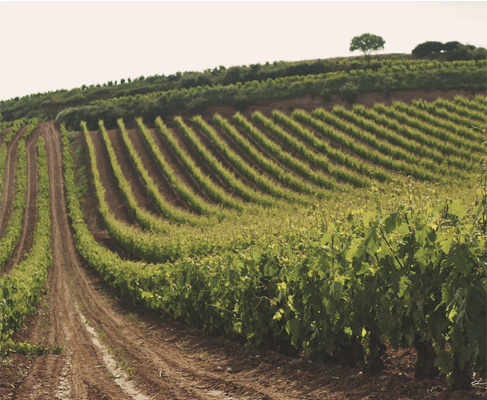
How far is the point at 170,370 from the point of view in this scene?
1098 cm

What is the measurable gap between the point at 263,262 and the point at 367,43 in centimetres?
10525

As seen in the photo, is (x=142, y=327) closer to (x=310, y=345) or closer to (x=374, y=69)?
(x=310, y=345)

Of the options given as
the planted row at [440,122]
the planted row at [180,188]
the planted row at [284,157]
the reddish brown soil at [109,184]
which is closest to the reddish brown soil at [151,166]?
the planted row at [180,188]

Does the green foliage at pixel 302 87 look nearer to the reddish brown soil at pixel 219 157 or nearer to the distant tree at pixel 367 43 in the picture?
the reddish brown soil at pixel 219 157

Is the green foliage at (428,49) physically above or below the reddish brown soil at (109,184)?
above

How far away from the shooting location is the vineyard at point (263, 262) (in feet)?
22.8

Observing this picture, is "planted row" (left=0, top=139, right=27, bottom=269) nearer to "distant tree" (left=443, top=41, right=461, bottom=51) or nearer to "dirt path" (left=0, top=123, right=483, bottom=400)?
"dirt path" (left=0, top=123, right=483, bottom=400)

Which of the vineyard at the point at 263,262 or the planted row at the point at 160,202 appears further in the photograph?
the planted row at the point at 160,202

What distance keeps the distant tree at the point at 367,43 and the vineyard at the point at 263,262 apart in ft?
142

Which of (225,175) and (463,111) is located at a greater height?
(463,111)

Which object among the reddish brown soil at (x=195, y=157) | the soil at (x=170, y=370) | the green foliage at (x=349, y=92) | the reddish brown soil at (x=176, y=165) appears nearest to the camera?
the soil at (x=170, y=370)

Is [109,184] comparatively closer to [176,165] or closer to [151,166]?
[151,166]

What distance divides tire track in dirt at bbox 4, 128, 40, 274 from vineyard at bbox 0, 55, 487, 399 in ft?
0.92

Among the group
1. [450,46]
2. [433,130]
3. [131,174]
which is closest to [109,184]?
[131,174]
